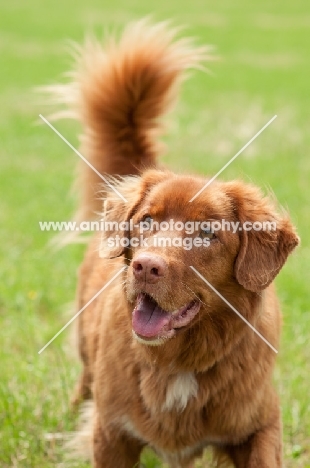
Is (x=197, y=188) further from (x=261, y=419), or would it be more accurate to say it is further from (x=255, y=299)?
(x=261, y=419)

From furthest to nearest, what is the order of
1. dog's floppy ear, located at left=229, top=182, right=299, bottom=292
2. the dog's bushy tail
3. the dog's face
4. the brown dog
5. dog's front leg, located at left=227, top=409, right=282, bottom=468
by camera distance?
the dog's bushy tail → dog's front leg, located at left=227, top=409, right=282, bottom=468 → dog's floppy ear, located at left=229, top=182, right=299, bottom=292 → the brown dog → the dog's face

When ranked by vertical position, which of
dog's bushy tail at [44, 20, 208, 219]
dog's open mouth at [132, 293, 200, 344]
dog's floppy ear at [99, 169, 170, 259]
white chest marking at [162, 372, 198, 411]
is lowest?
white chest marking at [162, 372, 198, 411]

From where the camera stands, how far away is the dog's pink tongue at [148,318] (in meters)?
3.57

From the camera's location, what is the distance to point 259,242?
12.4 feet

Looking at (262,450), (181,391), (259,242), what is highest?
(259,242)

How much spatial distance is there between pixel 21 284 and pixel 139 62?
2.63 metres

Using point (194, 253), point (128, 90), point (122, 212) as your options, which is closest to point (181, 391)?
point (194, 253)

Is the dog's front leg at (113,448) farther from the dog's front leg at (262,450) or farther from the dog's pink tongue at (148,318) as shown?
the dog's pink tongue at (148,318)

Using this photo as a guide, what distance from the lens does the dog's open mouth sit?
356 cm

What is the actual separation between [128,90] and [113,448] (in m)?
2.43

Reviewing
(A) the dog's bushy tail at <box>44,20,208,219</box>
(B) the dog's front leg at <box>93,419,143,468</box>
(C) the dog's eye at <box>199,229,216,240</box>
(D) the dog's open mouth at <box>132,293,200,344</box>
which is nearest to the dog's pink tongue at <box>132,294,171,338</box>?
(D) the dog's open mouth at <box>132,293,200,344</box>

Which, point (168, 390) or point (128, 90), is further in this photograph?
point (128, 90)

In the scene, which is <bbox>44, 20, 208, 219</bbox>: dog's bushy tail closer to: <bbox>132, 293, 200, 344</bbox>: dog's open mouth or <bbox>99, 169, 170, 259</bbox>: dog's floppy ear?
<bbox>99, 169, 170, 259</bbox>: dog's floppy ear

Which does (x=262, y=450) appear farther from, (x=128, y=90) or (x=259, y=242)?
(x=128, y=90)
